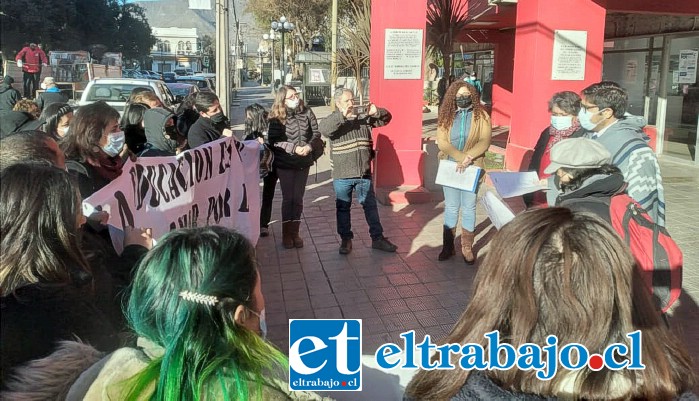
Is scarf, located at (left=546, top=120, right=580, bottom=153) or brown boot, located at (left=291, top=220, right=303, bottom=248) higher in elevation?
scarf, located at (left=546, top=120, right=580, bottom=153)

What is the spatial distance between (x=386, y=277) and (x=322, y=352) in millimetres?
3886

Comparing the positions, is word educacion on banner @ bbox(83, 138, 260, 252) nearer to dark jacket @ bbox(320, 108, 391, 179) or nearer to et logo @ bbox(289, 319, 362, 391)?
dark jacket @ bbox(320, 108, 391, 179)

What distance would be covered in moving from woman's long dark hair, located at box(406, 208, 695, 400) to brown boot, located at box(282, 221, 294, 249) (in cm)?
488

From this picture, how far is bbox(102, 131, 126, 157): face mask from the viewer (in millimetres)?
3738

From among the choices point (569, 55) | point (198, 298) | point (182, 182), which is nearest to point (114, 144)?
point (182, 182)

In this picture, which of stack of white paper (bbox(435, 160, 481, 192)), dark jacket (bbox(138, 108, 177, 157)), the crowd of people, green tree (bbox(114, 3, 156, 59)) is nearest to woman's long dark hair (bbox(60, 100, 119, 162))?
the crowd of people

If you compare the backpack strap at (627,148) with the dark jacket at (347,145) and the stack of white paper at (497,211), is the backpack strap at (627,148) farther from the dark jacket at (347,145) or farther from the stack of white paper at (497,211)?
the dark jacket at (347,145)

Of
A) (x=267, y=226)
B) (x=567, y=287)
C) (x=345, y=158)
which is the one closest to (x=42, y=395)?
(x=567, y=287)

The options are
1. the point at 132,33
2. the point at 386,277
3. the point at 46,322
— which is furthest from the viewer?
the point at 132,33

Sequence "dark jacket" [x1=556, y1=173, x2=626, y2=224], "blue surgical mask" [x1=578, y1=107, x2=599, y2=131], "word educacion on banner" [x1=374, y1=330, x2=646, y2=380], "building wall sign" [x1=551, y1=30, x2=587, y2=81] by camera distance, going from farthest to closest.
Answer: "building wall sign" [x1=551, y1=30, x2=587, y2=81] → "blue surgical mask" [x1=578, y1=107, x2=599, y2=131] → "dark jacket" [x1=556, y1=173, x2=626, y2=224] → "word educacion on banner" [x1=374, y1=330, x2=646, y2=380]

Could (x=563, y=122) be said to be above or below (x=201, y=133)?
above

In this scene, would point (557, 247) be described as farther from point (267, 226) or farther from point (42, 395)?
point (267, 226)

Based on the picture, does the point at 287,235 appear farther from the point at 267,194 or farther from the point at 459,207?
the point at 459,207

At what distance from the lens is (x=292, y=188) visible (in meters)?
6.12
